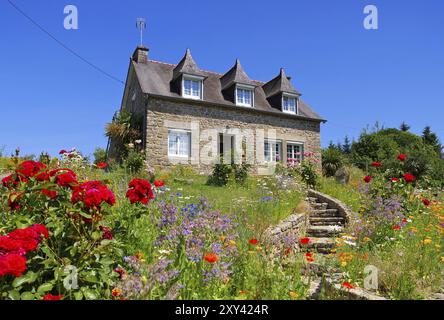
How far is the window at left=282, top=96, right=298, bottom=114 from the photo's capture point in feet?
64.7

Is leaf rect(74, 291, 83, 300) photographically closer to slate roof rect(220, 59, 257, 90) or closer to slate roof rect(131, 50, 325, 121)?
slate roof rect(131, 50, 325, 121)

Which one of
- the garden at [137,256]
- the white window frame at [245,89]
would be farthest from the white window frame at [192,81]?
the garden at [137,256]

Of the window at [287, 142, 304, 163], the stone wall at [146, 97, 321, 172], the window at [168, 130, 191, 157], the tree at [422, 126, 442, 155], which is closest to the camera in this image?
the stone wall at [146, 97, 321, 172]

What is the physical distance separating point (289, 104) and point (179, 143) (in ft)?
21.9

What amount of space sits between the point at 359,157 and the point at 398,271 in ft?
65.2

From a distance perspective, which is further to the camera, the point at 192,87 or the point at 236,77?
the point at 236,77

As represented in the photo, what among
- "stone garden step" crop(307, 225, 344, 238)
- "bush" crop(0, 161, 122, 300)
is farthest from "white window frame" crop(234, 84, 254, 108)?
"bush" crop(0, 161, 122, 300)

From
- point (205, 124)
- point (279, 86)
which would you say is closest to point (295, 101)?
point (279, 86)

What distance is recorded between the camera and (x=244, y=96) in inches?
740

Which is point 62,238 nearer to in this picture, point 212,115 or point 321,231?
point 321,231

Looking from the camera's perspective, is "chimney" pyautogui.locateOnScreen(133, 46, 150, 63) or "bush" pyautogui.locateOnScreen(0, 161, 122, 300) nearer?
"bush" pyautogui.locateOnScreen(0, 161, 122, 300)

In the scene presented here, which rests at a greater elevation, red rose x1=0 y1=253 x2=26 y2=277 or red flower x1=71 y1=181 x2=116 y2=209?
red flower x1=71 y1=181 x2=116 y2=209

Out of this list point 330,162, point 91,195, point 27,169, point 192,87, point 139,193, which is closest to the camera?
point 91,195
